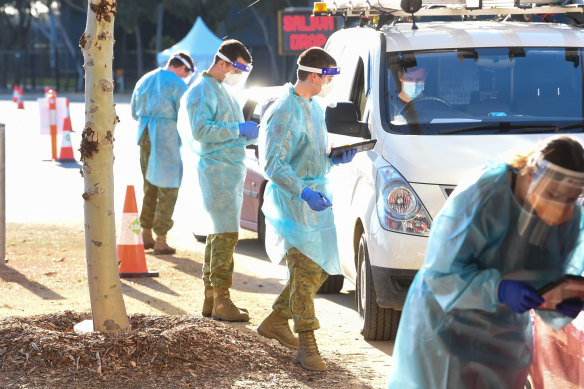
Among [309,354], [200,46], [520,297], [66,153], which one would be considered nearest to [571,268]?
[520,297]

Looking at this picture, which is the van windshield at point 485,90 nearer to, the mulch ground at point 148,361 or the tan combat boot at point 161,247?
Answer: the mulch ground at point 148,361

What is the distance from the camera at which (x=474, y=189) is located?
3432 millimetres

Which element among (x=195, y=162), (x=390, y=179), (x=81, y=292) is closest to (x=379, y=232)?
(x=390, y=179)

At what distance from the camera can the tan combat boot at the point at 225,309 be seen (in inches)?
303

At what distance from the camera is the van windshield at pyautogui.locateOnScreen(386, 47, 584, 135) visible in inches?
281

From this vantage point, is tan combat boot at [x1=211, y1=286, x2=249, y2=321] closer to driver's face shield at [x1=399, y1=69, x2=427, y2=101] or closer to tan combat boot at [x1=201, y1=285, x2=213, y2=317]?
tan combat boot at [x1=201, y1=285, x2=213, y2=317]

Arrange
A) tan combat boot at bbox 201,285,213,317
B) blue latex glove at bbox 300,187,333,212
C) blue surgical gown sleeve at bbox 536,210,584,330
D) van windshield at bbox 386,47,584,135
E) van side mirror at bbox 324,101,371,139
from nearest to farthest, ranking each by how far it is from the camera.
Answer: blue surgical gown sleeve at bbox 536,210,584,330, blue latex glove at bbox 300,187,333,212, van side mirror at bbox 324,101,371,139, van windshield at bbox 386,47,584,135, tan combat boot at bbox 201,285,213,317

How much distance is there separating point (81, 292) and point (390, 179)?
10.7ft

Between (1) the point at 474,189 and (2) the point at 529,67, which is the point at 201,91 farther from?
(1) the point at 474,189

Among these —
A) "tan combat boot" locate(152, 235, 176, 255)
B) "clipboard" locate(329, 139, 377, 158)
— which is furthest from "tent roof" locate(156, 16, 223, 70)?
"clipboard" locate(329, 139, 377, 158)

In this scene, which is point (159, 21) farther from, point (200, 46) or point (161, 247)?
point (161, 247)

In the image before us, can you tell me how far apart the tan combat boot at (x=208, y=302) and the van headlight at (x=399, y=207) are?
1.69 metres

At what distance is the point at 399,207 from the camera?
21.8 ft

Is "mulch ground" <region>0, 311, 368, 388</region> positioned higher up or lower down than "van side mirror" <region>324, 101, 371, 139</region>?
lower down
